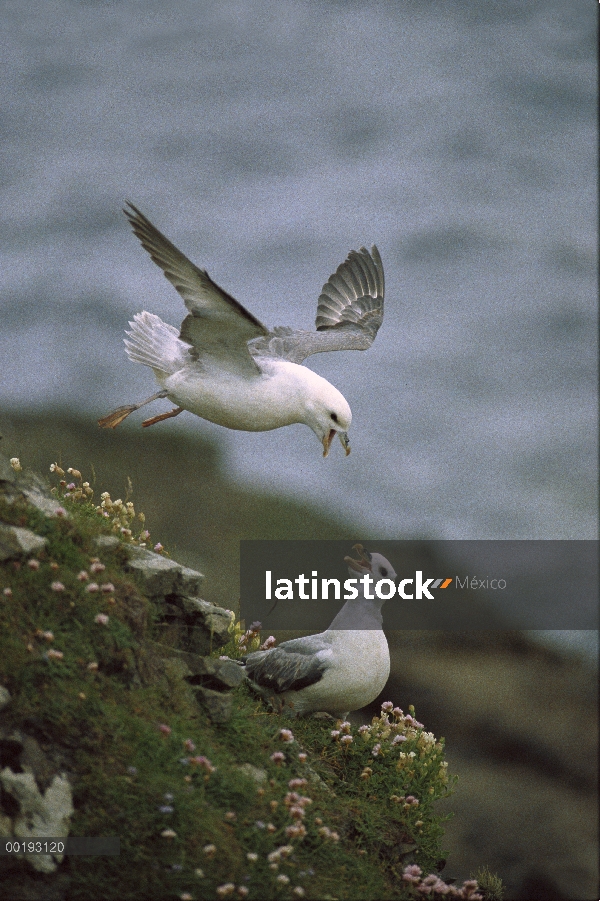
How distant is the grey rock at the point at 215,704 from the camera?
17.2 feet

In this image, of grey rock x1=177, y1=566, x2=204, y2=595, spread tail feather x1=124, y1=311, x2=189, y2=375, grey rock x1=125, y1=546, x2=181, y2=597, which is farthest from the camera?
spread tail feather x1=124, y1=311, x2=189, y2=375

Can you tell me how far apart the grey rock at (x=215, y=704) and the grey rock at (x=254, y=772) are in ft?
1.04

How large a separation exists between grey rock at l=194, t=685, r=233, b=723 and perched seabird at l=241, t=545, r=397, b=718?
2.80 feet

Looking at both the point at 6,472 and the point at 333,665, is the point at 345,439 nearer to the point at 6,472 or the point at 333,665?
the point at 333,665

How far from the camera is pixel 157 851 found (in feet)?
13.9

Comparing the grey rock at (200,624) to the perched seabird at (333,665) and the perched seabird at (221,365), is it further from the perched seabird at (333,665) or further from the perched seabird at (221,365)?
the perched seabird at (221,365)

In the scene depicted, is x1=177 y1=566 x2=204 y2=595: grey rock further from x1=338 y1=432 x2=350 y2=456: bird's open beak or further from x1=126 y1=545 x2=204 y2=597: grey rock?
x1=338 y1=432 x2=350 y2=456: bird's open beak

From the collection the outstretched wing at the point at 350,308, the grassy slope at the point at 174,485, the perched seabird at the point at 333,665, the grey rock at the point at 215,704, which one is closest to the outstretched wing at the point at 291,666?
the perched seabird at the point at 333,665

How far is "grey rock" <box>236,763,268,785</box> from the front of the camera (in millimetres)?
4956

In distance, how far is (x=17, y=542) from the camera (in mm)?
4816

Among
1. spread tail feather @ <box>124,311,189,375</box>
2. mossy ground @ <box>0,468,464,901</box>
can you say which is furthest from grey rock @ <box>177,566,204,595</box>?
spread tail feather @ <box>124,311,189,375</box>

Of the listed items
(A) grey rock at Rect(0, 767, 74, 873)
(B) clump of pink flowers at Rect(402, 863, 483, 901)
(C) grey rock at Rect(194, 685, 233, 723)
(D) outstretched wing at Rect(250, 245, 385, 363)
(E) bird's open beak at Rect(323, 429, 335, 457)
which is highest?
(D) outstretched wing at Rect(250, 245, 385, 363)

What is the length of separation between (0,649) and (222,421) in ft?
9.53

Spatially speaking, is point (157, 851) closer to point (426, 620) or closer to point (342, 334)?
point (342, 334)
